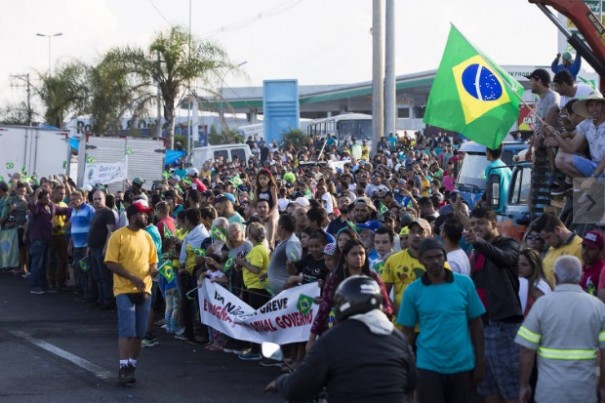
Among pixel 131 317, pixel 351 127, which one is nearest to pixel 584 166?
pixel 131 317

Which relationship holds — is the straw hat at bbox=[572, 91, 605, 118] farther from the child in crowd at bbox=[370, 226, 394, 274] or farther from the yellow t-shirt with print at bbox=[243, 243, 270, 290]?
the yellow t-shirt with print at bbox=[243, 243, 270, 290]

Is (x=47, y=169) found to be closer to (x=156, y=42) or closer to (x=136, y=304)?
(x=156, y=42)

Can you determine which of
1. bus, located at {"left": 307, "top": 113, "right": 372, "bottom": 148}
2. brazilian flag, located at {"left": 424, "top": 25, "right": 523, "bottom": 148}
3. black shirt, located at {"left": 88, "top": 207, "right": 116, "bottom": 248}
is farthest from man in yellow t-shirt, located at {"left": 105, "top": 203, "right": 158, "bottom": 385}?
bus, located at {"left": 307, "top": 113, "right": 372, "bottom": 148}

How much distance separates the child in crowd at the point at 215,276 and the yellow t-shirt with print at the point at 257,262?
546 millimetres

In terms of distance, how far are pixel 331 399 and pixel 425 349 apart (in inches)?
90.3

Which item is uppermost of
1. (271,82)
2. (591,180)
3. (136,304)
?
(271,82)

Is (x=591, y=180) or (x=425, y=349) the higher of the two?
(x=591, y=180)

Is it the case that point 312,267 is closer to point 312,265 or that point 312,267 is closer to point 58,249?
point 312,265

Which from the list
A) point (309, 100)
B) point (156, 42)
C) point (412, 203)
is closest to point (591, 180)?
point (412, 203)

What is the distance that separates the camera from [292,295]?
1221cm

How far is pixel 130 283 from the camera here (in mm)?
11953

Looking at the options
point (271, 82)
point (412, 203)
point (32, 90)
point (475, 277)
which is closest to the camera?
point (475, 277)

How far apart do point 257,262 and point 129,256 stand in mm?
1782

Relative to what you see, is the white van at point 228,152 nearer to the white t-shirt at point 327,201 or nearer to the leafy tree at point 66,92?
the leafy tree at point 66,92
